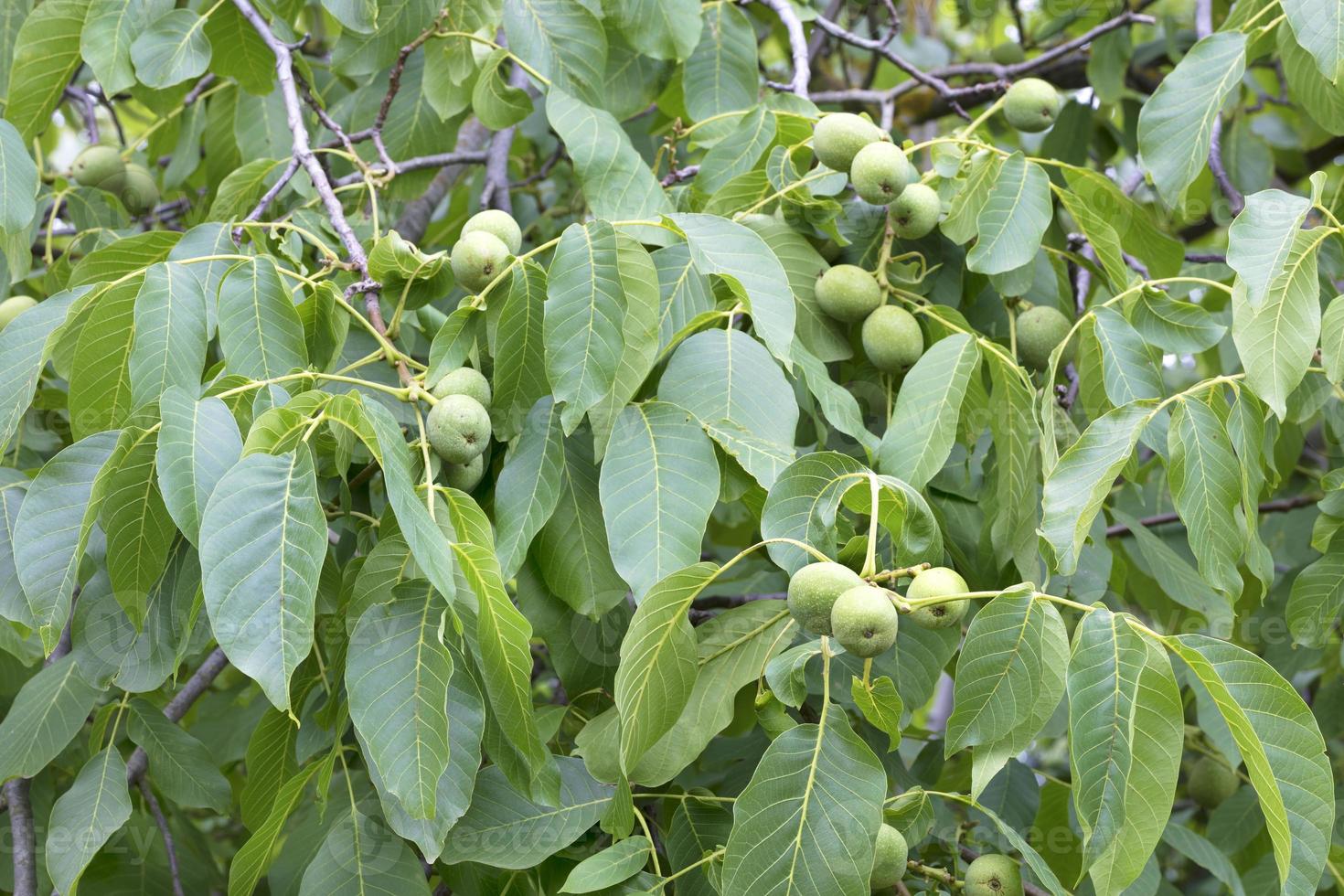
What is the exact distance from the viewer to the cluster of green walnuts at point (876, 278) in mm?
1772

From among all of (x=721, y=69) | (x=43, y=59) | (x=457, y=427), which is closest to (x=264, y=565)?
(x=457, y=427)

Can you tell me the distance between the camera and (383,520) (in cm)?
145

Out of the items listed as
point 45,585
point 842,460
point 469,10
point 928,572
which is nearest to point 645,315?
point 842,460

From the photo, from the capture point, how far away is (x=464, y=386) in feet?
4.89

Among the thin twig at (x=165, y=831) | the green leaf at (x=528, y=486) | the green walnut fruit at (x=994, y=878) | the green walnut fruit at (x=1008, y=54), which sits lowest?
the thin twig at (x=165, y=831)

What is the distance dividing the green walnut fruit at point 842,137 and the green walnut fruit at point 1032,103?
13.9 inches

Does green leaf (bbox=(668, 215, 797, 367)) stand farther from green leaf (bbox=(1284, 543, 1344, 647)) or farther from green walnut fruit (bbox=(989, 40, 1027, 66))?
green walnut fruit (bbox=(989, 40, 1027, 66))

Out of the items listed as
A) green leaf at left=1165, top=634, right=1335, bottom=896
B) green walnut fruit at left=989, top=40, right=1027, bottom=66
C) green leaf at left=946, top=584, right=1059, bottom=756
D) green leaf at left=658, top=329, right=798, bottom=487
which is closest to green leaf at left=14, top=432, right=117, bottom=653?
green leaf at left=658, top=329, right=798, bottom=487

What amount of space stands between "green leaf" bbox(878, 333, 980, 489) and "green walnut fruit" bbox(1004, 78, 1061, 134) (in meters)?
0.62

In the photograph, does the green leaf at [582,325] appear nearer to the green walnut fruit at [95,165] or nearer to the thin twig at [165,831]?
the thin twig at [165,831]

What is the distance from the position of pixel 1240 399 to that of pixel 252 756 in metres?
1.38

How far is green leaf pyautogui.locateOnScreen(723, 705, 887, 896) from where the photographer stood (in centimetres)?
121

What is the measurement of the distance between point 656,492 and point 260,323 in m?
0.55

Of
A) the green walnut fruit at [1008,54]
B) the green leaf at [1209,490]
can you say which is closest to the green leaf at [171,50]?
the green leaf at [1209,490]
